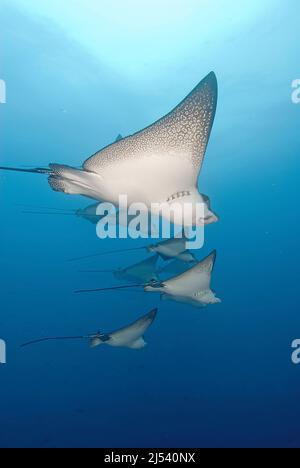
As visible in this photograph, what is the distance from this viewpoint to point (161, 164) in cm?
313

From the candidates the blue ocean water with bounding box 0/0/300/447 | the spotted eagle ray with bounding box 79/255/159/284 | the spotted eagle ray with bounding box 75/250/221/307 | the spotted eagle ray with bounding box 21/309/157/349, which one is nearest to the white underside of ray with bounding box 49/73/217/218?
the spotted eagle ray with bounding box 75/250/221/307

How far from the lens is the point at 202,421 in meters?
13.8

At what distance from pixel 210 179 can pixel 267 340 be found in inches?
334

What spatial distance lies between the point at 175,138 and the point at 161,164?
0.88ft

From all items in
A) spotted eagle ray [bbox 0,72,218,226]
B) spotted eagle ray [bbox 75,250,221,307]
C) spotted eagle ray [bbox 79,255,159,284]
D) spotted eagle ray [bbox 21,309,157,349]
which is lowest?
spotted eagle ray [bbox 21,309,157,349]

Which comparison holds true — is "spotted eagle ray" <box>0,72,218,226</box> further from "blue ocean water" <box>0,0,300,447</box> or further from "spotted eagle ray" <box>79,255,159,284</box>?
"blue ocean water" <box>0,0,300,447</box>

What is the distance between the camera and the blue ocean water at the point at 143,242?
1046 centimetres

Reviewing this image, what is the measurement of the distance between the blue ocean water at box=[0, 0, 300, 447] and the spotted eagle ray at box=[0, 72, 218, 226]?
25.0 feet

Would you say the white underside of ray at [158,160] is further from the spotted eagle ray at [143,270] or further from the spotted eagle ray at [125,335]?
the spotted eagle ray at [143,270]

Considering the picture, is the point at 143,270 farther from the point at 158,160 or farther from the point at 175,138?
the point at 175,138

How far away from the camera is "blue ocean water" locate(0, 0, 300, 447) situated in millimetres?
10461

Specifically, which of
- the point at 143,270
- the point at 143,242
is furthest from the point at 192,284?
the point at 143,242

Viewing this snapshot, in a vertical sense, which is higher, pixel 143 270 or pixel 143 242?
pixel 143 242
